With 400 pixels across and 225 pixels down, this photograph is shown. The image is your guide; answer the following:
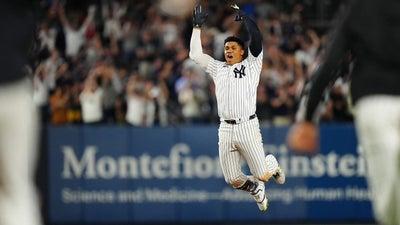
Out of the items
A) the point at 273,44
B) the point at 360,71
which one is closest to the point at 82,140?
the point at 273,44

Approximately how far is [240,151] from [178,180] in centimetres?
1035

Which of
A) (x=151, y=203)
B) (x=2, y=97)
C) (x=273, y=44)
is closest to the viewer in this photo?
(x=2, y=97)

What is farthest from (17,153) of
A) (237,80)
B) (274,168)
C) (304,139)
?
(274,168)

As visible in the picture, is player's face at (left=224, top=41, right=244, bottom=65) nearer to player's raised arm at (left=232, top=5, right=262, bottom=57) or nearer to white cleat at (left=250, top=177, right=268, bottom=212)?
player's raised arm at (left=232, top=5, right=262, bottom=57)

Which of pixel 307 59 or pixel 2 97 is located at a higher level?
pixel 307 59

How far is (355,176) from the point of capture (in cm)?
2252

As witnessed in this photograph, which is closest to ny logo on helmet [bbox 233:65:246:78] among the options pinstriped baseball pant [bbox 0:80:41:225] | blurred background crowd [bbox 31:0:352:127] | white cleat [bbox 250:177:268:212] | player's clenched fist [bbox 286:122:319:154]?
white cleat [bbox 250:177:268:212]

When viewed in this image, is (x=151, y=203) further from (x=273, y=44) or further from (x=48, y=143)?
(x=273, y=44)

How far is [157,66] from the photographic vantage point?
21.5 m

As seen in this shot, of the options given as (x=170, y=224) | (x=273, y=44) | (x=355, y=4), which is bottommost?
(x=170, y=224)

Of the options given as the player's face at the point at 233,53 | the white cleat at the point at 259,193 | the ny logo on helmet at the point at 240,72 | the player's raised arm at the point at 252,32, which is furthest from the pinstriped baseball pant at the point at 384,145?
the white cleat at the point at 259,193

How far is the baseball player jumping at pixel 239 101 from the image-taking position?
11.1 meters

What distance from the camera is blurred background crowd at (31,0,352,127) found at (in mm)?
20875

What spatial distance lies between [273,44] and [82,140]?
13.1ft
